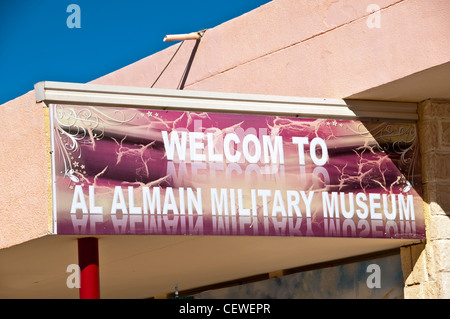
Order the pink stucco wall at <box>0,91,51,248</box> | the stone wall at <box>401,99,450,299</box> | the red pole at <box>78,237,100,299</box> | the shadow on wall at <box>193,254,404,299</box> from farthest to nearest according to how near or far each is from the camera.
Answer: the shadow on wall at <box>193,254,404,299</box> → the stone wall at <box>401,99,450,299</box> → the red pole at <box>78,237,100,299</box> → the pink stucco wall at <box>0,91,51,248</box>

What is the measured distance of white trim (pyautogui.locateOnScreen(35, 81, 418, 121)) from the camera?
35.1 feet

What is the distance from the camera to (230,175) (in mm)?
11234

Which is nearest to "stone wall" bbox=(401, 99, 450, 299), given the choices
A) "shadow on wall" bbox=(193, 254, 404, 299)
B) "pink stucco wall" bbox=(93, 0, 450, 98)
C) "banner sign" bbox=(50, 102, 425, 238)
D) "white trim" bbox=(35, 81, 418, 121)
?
"banner sign" bbox=(50, 102, 425, 238)

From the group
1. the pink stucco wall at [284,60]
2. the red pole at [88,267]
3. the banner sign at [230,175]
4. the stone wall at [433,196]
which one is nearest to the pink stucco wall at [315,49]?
the pink stucco wall at [284,60]

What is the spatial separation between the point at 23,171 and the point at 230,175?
243cm

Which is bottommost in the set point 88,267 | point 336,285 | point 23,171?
point 336,285

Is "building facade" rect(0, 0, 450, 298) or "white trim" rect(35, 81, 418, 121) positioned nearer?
"white trim" rect(35, 81, 418, 121)

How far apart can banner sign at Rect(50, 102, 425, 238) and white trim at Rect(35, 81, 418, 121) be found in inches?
3.5

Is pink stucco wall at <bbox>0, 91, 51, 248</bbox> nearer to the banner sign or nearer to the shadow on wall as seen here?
the banner sign

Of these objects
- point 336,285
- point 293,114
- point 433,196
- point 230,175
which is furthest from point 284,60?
point 336,285

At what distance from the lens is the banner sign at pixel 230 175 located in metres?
10.6

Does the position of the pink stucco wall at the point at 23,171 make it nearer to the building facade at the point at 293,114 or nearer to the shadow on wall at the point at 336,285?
the building facade at the point at 293,114

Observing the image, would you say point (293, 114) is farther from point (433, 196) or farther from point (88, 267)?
point (88, 267)
